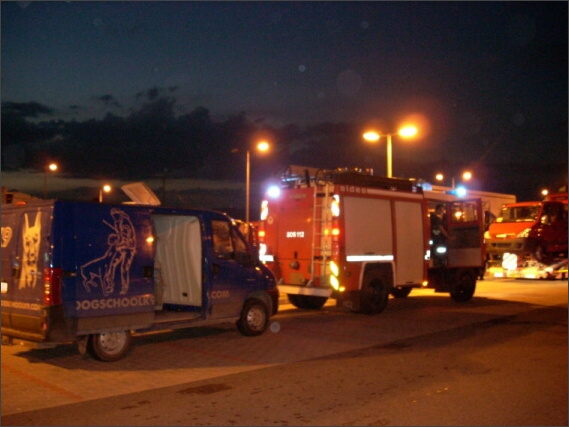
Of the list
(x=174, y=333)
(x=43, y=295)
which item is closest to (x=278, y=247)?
(x=174, y=333)

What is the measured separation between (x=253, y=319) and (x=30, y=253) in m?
4.14

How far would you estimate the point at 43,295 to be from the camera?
8.10 metres

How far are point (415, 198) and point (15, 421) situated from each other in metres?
10.9

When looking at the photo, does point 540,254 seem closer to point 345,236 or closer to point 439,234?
point 439,234

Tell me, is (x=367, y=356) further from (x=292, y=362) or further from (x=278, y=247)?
(x=278, y=247)

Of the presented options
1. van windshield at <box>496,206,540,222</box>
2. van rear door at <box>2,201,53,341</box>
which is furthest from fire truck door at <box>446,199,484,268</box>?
van rear door at <box>2,201,53,341</box>

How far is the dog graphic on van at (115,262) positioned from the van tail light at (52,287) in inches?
14.0

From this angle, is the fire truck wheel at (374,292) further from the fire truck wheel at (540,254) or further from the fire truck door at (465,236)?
the fire truck wheel at (540,254)

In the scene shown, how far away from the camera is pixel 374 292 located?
1382 centimetres

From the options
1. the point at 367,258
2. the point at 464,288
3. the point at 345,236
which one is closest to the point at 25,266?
the point at 345,236

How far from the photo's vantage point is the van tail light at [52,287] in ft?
26.4

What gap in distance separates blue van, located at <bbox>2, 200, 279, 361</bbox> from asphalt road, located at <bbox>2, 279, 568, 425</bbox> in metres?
0.57

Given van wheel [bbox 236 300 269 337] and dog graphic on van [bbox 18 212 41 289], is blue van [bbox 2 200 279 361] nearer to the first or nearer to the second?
dog graphic on van [bbox 18 212 41 289]

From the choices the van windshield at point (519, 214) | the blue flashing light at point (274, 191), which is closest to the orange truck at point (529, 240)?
the van windshield at point (519, 214)
